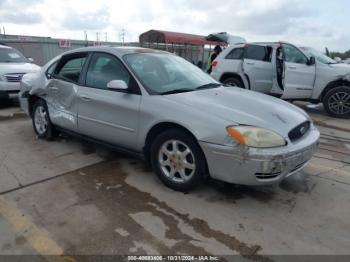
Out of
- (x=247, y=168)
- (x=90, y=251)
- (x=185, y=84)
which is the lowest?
(x=90, y=251)

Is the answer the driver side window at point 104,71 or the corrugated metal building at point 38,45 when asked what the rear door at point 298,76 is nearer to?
the driver side window at point 104,71

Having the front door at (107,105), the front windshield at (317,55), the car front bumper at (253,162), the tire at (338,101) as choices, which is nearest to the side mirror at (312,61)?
the front windshield at (317,55)

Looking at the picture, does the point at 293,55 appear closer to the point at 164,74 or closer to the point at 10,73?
the point at 164,74

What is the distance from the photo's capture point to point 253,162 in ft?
Answer: 9.93

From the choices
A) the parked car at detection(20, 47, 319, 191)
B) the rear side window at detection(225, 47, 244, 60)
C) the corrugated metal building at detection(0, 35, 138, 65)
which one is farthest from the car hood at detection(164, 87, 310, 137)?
the corrugated metal building at detection(0, 35, 138, 65)

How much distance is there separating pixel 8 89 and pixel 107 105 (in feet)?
17.4

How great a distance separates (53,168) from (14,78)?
516cm

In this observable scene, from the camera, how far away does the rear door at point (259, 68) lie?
9.12 m

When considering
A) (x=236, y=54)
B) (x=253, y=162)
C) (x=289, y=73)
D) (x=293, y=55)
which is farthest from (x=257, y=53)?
(x=253, y=162)

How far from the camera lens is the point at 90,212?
3.19 meters

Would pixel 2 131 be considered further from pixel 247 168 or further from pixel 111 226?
pixel 247 168

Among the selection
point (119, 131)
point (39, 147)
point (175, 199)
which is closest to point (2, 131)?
point (39, 147)

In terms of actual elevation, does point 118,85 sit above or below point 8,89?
above

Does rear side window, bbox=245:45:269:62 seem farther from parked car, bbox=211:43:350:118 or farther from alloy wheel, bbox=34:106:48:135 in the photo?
alloy wheel, bbox=34:106:48:135
